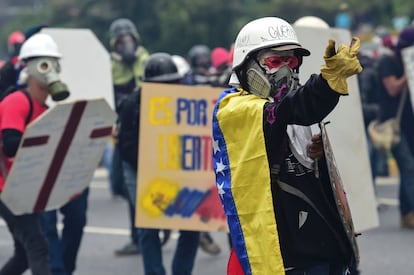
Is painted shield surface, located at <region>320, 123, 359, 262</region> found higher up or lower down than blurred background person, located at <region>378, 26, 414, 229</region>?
higher up

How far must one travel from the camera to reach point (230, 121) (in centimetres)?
437

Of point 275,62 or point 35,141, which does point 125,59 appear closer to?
point 35,141

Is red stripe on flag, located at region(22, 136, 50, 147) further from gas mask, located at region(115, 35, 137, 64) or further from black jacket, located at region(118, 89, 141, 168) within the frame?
gas mask, located at region(115, 35, 137, 64)

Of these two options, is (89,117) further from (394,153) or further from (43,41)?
(394,153)

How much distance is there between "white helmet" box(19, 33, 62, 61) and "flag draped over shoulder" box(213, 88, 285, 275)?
8.84 feet

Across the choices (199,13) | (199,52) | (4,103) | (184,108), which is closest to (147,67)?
(184,108)

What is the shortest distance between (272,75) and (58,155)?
9.17ft

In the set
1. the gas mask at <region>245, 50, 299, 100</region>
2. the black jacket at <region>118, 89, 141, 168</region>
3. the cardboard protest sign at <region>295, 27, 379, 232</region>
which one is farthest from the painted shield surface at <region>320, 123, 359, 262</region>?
the black jacket at <region>118, 89, 141, 168</region>

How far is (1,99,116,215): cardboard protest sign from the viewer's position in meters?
6.54

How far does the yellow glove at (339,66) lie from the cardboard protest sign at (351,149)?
2464 mm

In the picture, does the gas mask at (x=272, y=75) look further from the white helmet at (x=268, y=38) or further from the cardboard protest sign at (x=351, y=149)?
the cardboard protest sign at (x=351, y=149)

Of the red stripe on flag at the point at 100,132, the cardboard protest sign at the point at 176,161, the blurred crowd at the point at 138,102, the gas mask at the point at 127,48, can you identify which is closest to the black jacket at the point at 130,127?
the blurred crowd at the point at 138,102

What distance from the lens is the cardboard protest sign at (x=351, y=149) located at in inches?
254

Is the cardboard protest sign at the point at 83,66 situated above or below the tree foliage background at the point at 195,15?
above
